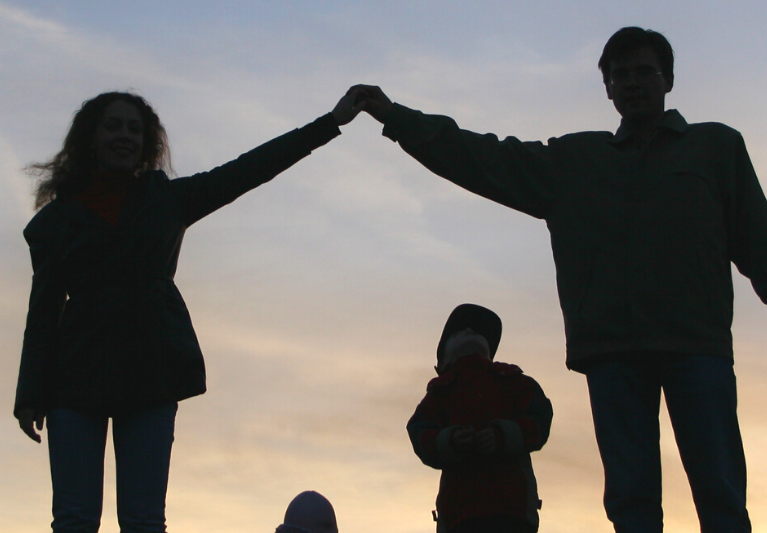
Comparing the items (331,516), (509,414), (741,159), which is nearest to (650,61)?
(741,159)

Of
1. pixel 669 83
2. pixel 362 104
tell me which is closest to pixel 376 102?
pixel 362 104

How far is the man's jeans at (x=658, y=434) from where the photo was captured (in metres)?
3.58

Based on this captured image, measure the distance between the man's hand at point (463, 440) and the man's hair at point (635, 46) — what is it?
1.69 meters

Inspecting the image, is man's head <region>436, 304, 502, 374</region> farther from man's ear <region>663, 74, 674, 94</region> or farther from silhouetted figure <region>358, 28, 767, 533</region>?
man's ear <region>663, 74, 674, 94</region>

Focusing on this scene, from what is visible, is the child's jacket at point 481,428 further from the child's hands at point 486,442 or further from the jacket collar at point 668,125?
the jacket collar at point 668,125

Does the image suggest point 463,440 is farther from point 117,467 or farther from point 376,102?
point 376,102

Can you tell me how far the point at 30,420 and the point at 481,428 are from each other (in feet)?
6.54

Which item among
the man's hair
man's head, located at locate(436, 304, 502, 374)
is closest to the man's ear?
the man's hair

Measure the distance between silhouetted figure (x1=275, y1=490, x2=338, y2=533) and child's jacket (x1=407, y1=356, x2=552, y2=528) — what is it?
128 centimetres

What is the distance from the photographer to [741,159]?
13.5ft

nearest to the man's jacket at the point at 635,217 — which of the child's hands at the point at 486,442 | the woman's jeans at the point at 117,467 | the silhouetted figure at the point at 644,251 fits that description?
the silhouetted figure at the point at 644,251

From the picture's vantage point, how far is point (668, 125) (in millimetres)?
4145

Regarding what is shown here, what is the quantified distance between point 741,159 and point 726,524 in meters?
1.55

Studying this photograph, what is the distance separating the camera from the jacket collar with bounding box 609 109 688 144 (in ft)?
13.6
